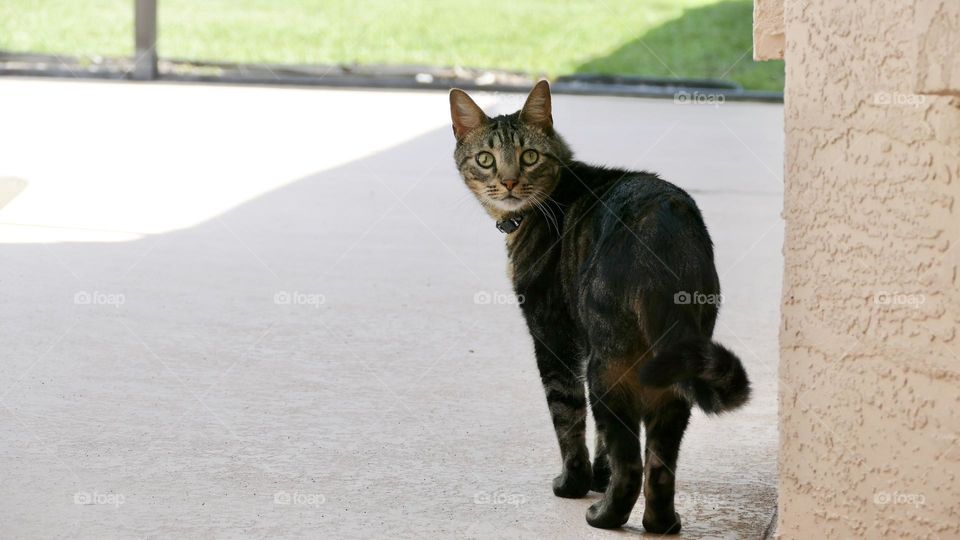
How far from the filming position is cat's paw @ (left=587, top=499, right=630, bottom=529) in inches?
119

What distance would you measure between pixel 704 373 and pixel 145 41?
986 centimetres

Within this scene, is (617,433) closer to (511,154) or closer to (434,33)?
(511,154)

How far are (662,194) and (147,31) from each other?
31.0 feet

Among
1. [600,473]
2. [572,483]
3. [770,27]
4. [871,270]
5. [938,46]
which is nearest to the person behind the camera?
[938,46]

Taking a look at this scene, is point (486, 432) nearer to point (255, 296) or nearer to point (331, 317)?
point (331, 317)

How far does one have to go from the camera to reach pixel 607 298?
9.55 ft

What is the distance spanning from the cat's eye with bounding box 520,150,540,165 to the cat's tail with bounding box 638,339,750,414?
3.19 ft

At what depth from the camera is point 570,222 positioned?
3.31m

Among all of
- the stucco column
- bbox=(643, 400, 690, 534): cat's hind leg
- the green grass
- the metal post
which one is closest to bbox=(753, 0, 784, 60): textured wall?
the stucco column

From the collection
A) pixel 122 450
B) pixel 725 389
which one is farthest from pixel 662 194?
pixel 122 450

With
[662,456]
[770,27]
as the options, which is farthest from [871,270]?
[662,456]

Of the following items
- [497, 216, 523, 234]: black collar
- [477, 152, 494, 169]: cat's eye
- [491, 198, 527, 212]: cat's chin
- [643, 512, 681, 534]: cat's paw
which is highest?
[477, 152, 494, 169]: cat's eye

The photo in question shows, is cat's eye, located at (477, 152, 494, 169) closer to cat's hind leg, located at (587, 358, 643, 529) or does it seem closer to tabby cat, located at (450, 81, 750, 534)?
tabby cat, located at (450, 81, 750, 534)

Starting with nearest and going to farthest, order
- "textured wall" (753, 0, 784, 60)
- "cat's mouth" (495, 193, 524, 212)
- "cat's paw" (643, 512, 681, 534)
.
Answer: "textured wall" (753, 0, 784, 60)
"cat's paw" (643, 512, 681, 534)
"cat's mouth" (495, 193, 524, 212)
